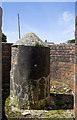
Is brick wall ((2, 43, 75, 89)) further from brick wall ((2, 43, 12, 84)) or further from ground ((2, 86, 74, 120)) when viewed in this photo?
ground ((2, 86, 74, 120))

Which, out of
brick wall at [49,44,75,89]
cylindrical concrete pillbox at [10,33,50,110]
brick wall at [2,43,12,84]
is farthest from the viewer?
brick wall at [2,43,12,84]

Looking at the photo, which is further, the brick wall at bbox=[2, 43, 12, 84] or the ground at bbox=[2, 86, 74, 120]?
the brick wall at bbox=[2, 43, 12, 84]

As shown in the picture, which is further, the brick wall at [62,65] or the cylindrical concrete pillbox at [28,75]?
the brick wall at [62,65]

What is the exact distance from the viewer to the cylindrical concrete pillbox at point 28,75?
248 centimetres

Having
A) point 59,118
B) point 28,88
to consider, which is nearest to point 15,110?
point 28,88

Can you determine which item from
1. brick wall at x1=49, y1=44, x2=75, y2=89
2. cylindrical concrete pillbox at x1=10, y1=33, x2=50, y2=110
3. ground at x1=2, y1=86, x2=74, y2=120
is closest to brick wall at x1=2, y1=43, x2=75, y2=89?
brick wall at x1=49, y1=44, x2=75, y2=89

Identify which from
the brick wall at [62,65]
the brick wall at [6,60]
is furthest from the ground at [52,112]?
the brick wall at [6,60]

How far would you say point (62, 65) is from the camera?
409 cm

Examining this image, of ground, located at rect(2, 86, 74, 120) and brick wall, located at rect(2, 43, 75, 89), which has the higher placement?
brick wall, located at rect(2, 43, 75, 89)

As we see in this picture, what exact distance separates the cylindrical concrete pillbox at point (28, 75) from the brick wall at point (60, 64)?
5.14 ft

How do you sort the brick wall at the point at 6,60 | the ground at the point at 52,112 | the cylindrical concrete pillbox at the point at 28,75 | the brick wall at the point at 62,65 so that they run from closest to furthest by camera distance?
the ground at the point at 52,112
the cylindrical concrete pillbox at the point at 28,75
the brick wall at the point at 62,65
the brick wall at the point at 6,60

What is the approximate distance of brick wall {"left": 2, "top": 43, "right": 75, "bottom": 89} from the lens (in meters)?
3.83

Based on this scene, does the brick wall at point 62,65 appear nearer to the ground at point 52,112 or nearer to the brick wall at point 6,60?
the ground at point 52,112

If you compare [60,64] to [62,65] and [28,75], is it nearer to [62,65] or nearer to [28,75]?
[62,65]
